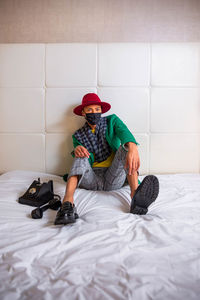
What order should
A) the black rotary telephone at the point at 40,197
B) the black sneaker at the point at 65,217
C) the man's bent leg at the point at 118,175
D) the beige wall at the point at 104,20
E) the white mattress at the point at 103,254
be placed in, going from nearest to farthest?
1. the white mattress at the point at 103,254
2. the black sneaker at the point at 65,217
3. the black rotary telephone at the point at 40,197
4. the man's bent leg at the point at 118,175
5. the beige wall at the point at 104,20

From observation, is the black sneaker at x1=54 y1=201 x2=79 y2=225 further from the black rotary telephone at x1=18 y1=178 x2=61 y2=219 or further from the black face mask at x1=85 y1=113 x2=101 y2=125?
the black face mask at x1=85 y1=113 x2=101 y2=125

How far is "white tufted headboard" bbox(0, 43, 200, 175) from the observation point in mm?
1650

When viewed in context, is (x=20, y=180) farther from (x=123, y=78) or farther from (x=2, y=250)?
(x=123, y=78)

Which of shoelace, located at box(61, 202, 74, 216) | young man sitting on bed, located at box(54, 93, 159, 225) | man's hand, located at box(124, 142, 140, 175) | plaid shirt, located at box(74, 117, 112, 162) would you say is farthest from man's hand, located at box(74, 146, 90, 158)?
shoelace, located at box(61, 202, 74, 216)

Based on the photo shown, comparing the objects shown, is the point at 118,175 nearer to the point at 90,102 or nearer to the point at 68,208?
the point at 68,208

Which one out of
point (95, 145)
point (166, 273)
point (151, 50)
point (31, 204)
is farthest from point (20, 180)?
point (151, 50)

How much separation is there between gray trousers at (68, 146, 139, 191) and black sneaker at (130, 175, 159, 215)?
233mm

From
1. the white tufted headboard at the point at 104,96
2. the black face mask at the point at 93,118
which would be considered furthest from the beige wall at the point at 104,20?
the black face mask at the point at 93,118

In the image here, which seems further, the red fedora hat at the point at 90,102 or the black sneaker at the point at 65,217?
the red fedora hat at the point at 90,102

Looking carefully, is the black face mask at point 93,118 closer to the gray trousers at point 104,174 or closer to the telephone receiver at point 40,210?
the gray trousers at point 104,174

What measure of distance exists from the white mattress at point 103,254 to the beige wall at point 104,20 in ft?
4.90

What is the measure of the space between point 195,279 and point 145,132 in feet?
4.15

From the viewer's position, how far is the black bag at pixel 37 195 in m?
1.12

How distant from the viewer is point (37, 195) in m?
1.14
